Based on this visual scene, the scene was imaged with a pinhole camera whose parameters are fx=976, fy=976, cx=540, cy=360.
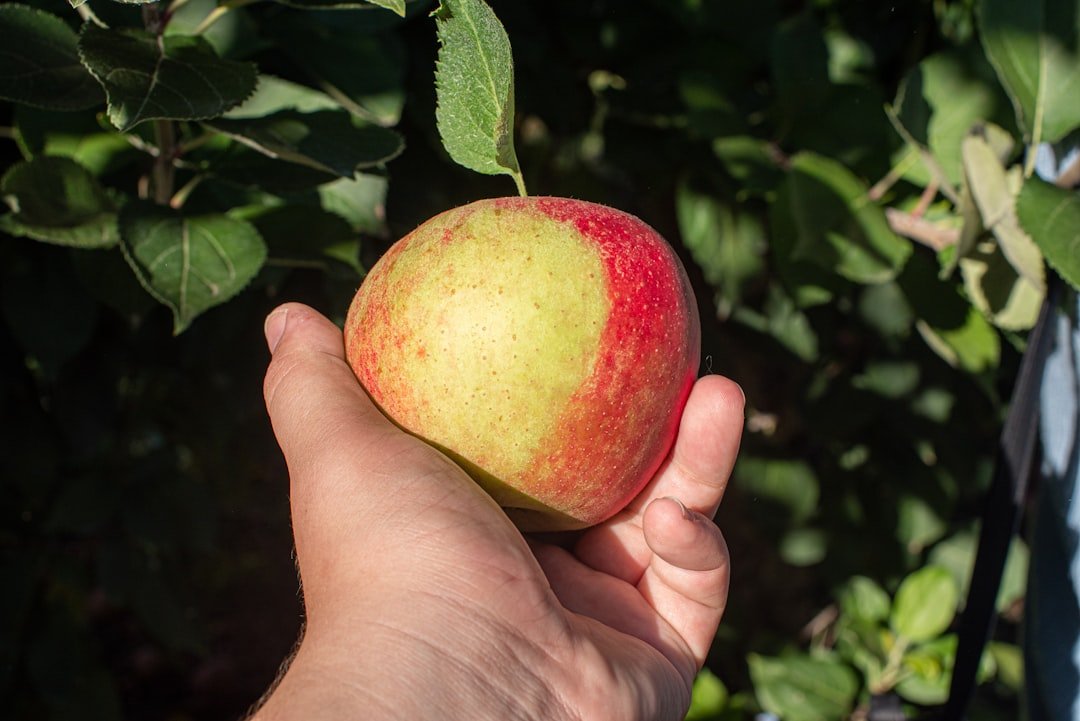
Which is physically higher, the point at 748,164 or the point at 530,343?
the point at 530,343

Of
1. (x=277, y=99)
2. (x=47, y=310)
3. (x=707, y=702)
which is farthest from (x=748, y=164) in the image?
(x=47, y=310)

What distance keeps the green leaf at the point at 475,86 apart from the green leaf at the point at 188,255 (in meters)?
0.28

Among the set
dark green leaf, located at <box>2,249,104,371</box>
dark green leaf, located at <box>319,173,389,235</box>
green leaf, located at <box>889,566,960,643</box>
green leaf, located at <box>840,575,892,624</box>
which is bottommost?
green leaf, located at <box>840,575,892,624</box>

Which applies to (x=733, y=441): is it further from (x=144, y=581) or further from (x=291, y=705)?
(x=144, y=581)

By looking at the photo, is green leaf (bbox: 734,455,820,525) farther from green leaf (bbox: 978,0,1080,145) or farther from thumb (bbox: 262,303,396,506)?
thumb (bbox: 262,303,396,506)

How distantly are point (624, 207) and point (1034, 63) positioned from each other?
75 cm

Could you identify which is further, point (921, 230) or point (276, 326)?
point (921, 230)

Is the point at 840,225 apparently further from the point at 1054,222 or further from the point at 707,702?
the point at 707,702

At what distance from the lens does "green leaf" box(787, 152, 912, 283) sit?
133 centimetres

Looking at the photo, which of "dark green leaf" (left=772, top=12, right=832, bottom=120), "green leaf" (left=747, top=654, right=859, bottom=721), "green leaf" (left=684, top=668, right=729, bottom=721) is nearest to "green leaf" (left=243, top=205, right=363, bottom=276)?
"dark green leaf" (left=772, top=12, right=832, bottom=120)

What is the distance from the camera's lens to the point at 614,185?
1.88m

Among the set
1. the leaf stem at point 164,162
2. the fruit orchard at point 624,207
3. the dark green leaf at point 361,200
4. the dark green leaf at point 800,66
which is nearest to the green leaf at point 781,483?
the fruit orchard at point 624,207

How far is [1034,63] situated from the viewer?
4.33 feet

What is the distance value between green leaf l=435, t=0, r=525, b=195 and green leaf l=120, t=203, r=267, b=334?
0.28 metres
